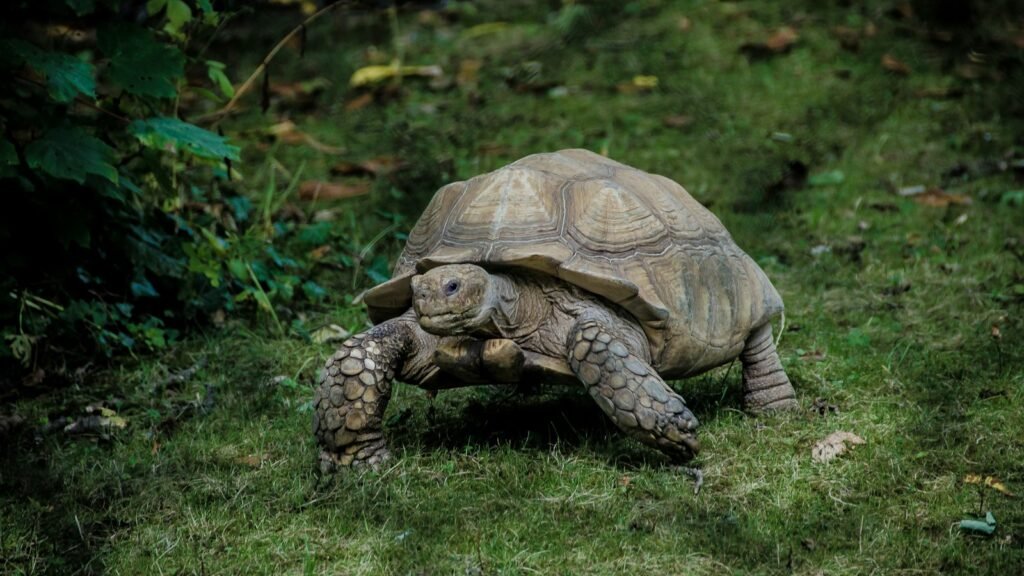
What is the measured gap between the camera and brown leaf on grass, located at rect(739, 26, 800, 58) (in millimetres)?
9172

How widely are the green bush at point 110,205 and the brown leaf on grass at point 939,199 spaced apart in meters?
3.52

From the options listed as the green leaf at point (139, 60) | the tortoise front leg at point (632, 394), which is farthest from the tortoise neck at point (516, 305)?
the green leaf at point (139, 60)

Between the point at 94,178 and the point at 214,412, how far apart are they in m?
1.03

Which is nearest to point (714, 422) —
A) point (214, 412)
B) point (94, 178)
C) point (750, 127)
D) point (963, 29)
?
point (214, 412)

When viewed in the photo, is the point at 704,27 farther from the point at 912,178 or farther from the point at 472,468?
the point at 472,468

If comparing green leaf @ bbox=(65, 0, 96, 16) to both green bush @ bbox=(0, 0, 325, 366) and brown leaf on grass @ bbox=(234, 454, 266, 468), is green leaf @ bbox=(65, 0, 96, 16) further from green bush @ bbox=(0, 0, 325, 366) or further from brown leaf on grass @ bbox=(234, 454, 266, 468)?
brown leaf on grass @ bbox=(234, 454, 266, 468)

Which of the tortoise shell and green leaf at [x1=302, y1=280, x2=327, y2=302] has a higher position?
the tortoise shell

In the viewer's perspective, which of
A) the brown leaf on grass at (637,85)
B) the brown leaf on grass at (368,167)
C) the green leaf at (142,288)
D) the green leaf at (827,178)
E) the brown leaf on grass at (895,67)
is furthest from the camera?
the brown leaf on grass at (637,85)

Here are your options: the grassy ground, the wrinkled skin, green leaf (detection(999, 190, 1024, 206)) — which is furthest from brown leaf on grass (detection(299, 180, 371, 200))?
green leaf (detection(999, 190, 1024, 206))

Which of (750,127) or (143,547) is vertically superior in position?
(143,547)

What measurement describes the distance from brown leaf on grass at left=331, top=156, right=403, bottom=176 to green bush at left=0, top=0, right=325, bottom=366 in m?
1.59

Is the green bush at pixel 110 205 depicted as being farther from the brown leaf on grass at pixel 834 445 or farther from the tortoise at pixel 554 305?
the brown leaf on grass at pixel 834 445

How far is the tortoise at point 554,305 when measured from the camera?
11.1ft

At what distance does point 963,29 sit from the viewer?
898 cm
